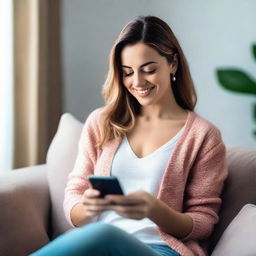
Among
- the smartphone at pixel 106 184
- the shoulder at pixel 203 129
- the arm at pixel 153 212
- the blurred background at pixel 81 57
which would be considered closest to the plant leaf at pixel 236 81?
the blurred background at pixel 81 57

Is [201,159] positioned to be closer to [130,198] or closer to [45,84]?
[130,198]

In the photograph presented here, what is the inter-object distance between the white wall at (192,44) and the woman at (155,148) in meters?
0.68

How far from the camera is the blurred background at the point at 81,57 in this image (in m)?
2.33

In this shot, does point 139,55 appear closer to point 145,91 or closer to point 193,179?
point 145,91

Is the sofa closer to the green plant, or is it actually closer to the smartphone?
the green plant

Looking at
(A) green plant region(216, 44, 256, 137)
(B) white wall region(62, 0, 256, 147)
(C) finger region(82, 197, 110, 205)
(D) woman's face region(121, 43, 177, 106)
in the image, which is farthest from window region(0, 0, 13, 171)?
(C) finger region(82, 197, 110, 205)

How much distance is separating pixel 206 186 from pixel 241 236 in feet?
0.76

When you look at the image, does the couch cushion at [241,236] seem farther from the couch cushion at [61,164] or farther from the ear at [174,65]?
the couch cushion at [61,164]

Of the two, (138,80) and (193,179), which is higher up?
(138,80)

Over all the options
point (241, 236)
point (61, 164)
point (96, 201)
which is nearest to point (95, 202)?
point (96, 201)

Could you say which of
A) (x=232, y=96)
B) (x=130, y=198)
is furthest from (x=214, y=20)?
(x=130, y=198)

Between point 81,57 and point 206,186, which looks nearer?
point 206,186

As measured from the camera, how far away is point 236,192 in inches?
70.8

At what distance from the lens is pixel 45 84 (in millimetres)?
2418
